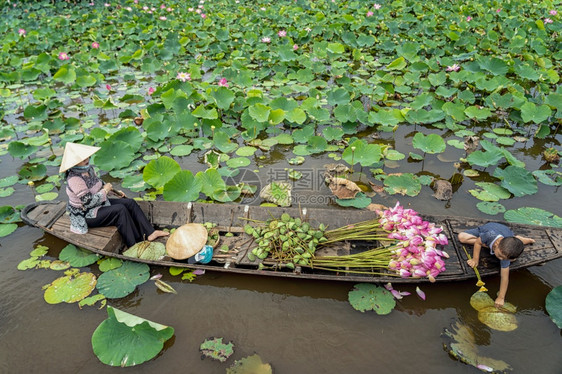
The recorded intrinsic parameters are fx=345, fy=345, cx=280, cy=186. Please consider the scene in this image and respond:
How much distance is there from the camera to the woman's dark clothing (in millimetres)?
3703

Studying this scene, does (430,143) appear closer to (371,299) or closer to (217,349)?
(371,299)

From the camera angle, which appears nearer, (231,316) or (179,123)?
(231,316)

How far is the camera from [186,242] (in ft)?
11.7

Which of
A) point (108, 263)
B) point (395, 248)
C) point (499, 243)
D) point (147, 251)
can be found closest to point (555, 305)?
point (499, 243)

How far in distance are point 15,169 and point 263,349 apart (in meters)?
5.06

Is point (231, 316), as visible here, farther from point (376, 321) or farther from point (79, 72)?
point (79, 72)

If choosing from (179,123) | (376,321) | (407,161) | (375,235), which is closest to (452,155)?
(407,161)

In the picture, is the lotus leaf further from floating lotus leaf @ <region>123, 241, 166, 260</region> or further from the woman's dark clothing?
the woman's dark clothing

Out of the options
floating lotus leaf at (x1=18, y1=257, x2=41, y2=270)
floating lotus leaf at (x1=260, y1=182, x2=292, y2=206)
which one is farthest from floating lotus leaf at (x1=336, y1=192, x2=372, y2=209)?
floating lotus leaf at (x1=18, y1=257, x2=41, y2=270)

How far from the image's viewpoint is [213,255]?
12.0ft

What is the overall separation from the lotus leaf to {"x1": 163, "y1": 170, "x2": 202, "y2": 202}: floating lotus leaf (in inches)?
153

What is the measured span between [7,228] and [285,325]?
361 cm

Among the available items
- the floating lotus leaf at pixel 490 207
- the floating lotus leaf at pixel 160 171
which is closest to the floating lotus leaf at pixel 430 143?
the floating lotus leaf at pixel 490 207

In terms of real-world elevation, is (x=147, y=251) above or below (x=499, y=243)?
below
